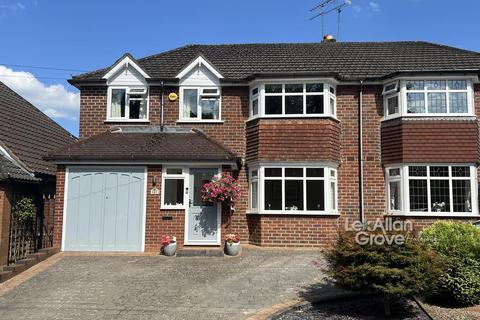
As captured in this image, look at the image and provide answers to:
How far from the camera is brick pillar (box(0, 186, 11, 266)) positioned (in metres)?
12.6

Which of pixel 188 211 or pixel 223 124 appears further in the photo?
pixel 223 124

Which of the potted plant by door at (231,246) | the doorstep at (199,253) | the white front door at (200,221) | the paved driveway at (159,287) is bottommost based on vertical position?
the paved driveway at (159,287)

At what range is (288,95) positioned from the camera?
591 inches

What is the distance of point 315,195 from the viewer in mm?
14445

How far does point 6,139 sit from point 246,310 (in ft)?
38.5

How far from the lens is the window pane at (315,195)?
47.2ft

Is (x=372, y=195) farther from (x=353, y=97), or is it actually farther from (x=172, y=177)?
(x=172, y=177)

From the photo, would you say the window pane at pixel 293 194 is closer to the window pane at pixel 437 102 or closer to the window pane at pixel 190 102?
the window pane at pixel 190 102

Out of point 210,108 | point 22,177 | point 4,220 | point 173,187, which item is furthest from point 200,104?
point 4,220

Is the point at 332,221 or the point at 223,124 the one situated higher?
the point at 223,124

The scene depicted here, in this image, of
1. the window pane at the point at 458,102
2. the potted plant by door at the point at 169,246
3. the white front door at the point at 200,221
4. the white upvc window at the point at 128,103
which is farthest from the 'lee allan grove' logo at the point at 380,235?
the white upvc window at the point at 128,103

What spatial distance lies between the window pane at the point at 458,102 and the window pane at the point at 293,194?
5.74 metres

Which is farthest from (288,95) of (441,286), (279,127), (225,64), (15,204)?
(15,204)

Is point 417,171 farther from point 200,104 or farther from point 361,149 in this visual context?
point 200,104
